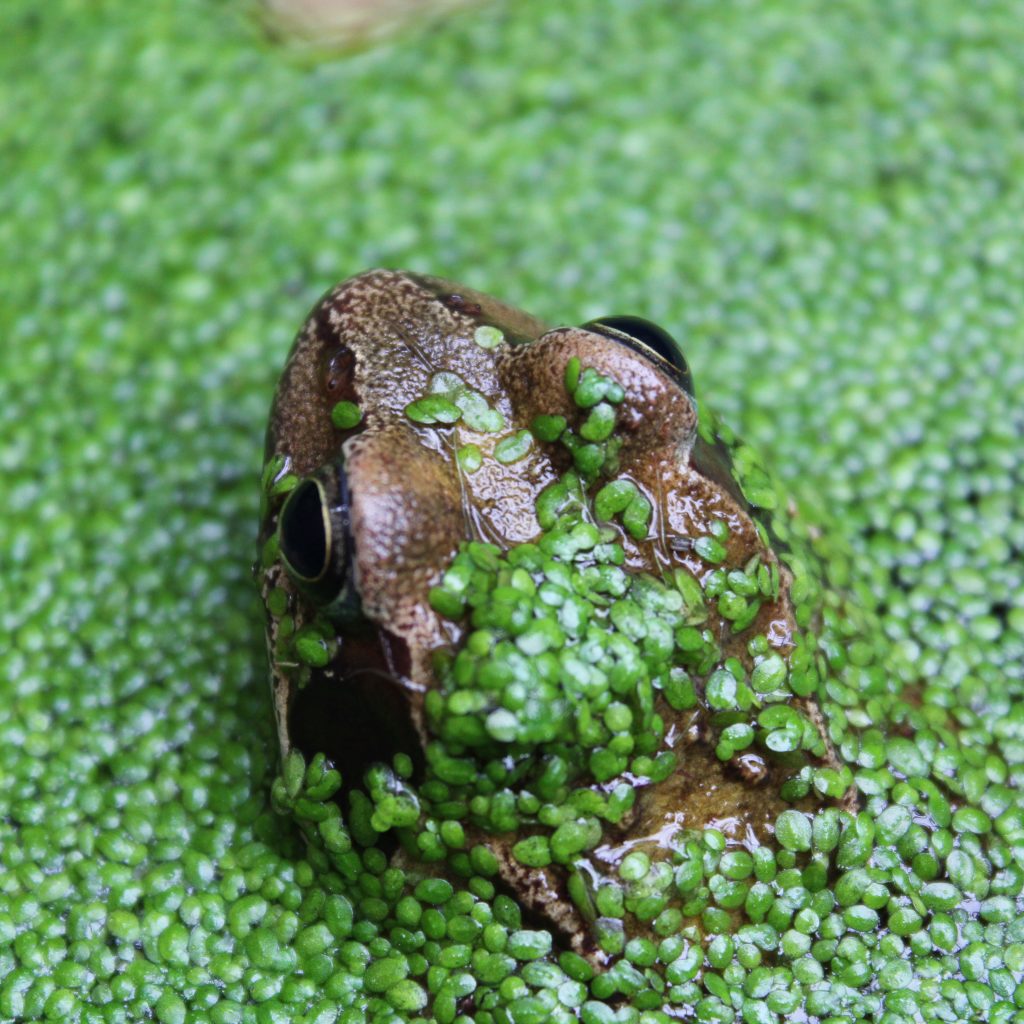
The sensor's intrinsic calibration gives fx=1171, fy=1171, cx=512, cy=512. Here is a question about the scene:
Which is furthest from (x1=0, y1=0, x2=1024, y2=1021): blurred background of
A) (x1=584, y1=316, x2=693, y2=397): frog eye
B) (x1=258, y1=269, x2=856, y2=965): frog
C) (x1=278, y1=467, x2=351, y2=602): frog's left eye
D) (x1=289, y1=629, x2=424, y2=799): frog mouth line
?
(x1=584, y1=316, x2=693, y2=397): frog eye

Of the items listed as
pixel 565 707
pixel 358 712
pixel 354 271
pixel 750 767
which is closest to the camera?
pixel 565 707

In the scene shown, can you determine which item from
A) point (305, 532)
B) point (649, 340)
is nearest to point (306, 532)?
point (305, 532)

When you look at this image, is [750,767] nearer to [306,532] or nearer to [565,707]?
[565,707]

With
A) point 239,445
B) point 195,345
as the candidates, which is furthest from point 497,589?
point 195,345

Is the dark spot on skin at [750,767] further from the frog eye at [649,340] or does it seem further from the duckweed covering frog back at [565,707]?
the frog eye at [649,340]

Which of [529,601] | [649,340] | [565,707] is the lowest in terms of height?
[565,707]

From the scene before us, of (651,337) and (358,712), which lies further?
(651,337)

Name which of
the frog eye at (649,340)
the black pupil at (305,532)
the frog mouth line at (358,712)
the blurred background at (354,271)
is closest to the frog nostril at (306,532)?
the black pupil at (305,532)
